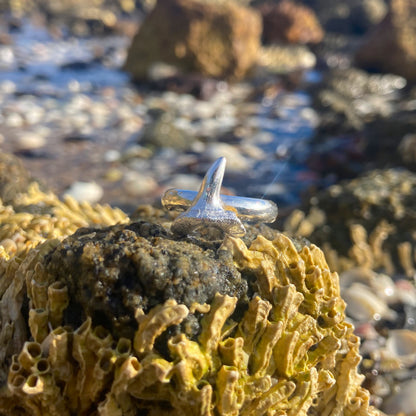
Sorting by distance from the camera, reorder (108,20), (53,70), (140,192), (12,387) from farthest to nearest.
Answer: (108,20), (53,70), (140,192), (12,387)

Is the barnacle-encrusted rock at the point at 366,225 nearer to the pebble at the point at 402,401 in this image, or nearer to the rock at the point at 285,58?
the pebble at the point at 402,401

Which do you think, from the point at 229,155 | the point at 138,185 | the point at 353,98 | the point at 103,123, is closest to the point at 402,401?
the point at 138,185

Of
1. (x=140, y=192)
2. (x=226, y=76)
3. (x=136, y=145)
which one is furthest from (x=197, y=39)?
(x=140, y=192)

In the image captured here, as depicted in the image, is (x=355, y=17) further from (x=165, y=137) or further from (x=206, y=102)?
(x=165, y=137)

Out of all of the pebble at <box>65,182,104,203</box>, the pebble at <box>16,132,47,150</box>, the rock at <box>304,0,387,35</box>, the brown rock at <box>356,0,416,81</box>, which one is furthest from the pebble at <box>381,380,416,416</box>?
the rock at <box>304,0,387,35</box>

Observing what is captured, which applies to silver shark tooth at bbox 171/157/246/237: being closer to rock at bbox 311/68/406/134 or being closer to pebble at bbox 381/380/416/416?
pebble at bbox 381/380/416/416

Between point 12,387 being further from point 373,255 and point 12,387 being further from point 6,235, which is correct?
point 373,255

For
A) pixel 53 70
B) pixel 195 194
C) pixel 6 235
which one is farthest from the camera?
pixel 53 70
